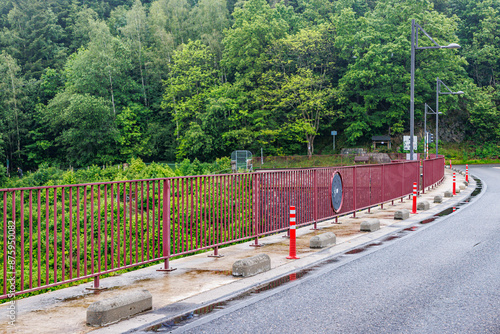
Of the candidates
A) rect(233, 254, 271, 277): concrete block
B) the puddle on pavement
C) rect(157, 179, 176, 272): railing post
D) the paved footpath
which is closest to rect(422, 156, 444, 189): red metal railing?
the puddle on pavement

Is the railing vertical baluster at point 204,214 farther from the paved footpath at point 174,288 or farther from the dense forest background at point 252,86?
the dense forest background at point 252,86

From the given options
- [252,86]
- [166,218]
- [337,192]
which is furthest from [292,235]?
[252,86]

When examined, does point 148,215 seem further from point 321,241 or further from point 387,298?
point 321,241

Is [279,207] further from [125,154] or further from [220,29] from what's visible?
[220,29]

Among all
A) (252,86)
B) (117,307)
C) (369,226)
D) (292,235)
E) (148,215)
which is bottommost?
(369,226)

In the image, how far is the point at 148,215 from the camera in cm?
795

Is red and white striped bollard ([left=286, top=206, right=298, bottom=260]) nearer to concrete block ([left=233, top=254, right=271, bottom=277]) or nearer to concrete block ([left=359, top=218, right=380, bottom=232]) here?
concrete block ([left=233, top=254, right=271, bottom=277])

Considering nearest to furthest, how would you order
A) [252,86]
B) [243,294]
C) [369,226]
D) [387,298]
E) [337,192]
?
[387,298] → [243,294] → [369,226] → [337,192] → [252,86]

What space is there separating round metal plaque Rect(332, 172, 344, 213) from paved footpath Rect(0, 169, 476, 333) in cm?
177

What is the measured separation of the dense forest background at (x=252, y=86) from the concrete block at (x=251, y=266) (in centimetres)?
4911

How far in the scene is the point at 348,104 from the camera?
6681 cm

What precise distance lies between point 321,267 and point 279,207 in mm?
2943

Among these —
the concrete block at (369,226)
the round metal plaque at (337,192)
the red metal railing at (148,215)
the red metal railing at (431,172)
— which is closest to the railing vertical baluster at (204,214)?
the red metal railing at (148,215)

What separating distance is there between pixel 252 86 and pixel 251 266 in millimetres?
55361
